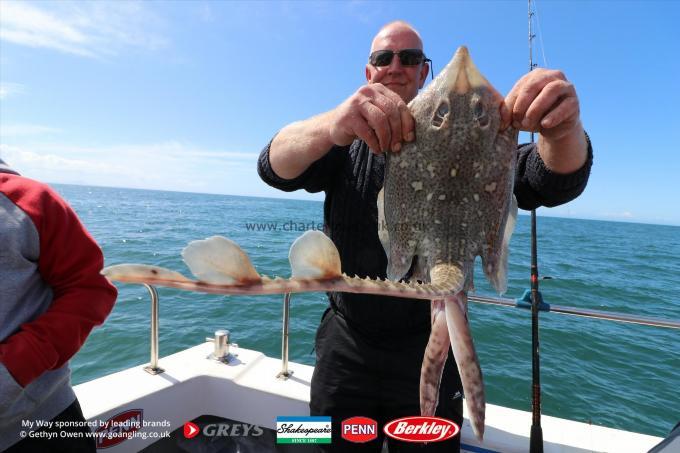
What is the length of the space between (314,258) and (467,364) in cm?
65

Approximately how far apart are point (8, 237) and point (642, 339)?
12.8 m

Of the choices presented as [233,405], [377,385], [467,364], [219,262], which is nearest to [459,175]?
[467,364]

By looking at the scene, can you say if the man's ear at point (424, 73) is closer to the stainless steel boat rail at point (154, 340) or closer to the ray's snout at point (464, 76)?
the ray's snout at point (464, 76)

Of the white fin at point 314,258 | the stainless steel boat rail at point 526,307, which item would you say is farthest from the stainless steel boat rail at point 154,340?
the white fin at point 314,258

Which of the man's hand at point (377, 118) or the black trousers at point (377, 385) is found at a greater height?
the man's hand at point (377, 118)

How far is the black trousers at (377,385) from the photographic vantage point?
2363 mm

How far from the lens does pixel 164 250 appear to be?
18.7m

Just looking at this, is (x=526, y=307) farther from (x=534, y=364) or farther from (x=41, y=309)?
(x=41, y=309)

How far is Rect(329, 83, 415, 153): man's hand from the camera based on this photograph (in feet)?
4.73

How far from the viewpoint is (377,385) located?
7.91ft

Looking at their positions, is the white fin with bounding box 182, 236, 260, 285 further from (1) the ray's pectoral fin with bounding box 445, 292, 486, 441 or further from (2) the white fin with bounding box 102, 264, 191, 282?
(1) the ray's pectoral fin with bounding box 445, 292, 486, 441

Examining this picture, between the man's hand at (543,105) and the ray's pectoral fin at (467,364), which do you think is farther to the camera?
the man's hand at (543,105)

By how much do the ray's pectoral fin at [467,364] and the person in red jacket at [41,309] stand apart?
2130 millimetres

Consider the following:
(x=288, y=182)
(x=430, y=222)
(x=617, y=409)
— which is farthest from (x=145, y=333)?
(x=617, y=409)
